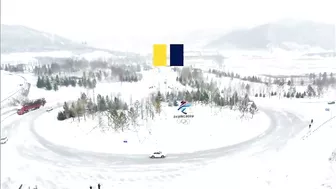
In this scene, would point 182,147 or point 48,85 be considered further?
point 48,85

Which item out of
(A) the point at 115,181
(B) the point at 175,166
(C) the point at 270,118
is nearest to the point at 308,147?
(C) the point at 270,118

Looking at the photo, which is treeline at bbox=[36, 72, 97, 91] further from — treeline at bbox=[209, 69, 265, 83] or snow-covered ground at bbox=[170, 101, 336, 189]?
snow-covered ground at bbox=[170, 101, 336, 189]

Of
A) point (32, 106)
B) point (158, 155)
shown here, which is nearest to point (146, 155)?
point (158, 155)

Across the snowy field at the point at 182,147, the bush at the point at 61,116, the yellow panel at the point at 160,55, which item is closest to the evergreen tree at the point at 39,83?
the snowy field at the point at 182,147

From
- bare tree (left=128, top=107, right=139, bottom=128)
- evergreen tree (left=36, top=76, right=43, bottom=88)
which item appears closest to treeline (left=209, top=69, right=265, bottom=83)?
bare tree (left=128, top=107, right=139, bottom=128)

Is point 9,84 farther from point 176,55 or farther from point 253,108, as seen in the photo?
point 253,108

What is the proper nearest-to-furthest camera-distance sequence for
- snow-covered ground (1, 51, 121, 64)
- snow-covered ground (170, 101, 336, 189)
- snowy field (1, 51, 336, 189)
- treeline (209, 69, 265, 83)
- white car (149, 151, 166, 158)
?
snow-covered ground (170, 101, 336, 189) → snowy field (1, 51, 336, 189) → white car (149, 151, 166, 158) → treeline (209, 69, 265, 83) → snow-covered ground (1, 51, 121, 64)

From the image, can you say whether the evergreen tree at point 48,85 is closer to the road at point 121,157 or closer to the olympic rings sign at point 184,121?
the road at point 121,157
